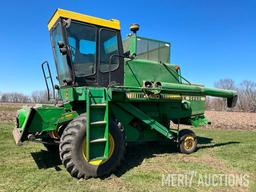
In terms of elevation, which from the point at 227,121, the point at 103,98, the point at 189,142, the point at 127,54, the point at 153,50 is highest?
the point at 153,50

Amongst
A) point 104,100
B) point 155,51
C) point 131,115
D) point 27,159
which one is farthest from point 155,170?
point 155,51

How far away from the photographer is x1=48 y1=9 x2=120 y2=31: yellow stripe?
19.8 feet

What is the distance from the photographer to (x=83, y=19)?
241 inches

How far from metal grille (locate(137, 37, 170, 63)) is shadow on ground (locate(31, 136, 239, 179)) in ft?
8.73

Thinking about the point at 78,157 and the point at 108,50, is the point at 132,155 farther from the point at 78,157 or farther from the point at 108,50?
the point at 108,50

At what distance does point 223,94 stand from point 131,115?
3.81 metres

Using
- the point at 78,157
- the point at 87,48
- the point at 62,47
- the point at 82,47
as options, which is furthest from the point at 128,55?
the point at 78,157

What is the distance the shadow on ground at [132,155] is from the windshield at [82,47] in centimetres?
218

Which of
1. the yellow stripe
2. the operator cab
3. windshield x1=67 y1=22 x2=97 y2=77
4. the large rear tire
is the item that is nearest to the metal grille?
the operator cab

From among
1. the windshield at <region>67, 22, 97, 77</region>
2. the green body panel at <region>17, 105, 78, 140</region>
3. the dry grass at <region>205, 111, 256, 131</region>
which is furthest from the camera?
the dry grass at <region>205, 111, 256, 131</region>

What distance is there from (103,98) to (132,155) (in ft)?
7.39

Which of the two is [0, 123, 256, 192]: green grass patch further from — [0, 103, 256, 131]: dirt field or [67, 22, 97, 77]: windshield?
[0, 103, 256, 131]: dirt field

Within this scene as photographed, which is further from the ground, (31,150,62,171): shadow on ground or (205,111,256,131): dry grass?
(31,150,62,171): shadow on ground

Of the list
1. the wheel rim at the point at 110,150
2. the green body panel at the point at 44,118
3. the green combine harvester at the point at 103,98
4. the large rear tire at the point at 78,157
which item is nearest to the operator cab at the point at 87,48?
the green combine harvester at the point at 103,98
